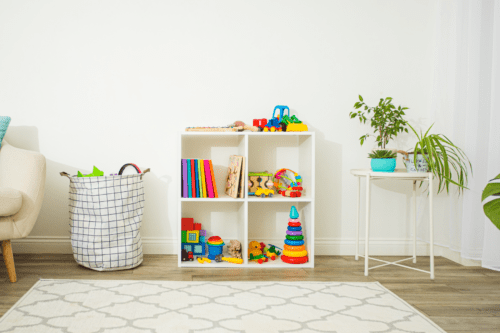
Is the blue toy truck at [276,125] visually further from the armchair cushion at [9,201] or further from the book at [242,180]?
the armchair cushion at [9,201]

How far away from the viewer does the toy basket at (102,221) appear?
2.04 metres

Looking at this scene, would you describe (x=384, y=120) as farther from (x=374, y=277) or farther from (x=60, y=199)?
(x=60, y=199)

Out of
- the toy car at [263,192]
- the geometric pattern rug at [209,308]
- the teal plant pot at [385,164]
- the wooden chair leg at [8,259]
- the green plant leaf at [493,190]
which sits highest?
the teal plant pot at [385,164]

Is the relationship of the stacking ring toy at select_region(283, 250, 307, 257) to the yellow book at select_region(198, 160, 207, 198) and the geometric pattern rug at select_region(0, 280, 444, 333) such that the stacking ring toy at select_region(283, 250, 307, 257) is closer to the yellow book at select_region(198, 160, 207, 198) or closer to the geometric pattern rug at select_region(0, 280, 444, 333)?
the geometric pattern rug at select_region(0, 280, 444, 333)

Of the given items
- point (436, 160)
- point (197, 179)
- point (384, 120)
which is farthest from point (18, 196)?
point (436, 160)

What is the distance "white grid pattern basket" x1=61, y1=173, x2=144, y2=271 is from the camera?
6.69 feet

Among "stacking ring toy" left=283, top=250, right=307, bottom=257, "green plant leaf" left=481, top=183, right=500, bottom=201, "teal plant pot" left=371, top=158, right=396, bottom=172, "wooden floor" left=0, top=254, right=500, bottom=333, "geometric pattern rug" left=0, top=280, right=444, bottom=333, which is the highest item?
"teal plant pot" left=371, top=158, right=396, bottom=172

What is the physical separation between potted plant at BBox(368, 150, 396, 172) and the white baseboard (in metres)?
0.67

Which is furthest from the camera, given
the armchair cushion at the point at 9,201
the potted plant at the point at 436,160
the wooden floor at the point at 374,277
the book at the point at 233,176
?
the book at the point at 233,176

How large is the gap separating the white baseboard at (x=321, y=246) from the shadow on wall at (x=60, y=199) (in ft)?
0.15

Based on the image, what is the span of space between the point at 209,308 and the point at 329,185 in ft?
4.21

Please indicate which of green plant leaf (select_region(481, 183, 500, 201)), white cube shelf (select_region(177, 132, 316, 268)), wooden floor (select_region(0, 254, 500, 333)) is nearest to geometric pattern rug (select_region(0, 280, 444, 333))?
wooden floor (select_region(0, 254, 500, 333))

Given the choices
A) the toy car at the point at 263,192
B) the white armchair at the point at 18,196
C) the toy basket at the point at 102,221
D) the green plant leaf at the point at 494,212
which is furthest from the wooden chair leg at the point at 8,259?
the green plant leaf at the point at 494,212

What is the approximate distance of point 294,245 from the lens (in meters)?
2.24
